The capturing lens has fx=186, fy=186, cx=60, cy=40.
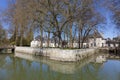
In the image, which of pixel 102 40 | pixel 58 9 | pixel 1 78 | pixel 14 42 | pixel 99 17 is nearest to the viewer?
pixel 1 78

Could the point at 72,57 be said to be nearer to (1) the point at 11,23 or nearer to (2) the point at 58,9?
(2) the point at 58,9

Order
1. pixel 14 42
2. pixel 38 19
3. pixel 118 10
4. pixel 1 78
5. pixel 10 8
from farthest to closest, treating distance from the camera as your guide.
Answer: pixel 14 42 → pixel 10 8 → pixel 38 19 → pixel 118 10 → pixel 1 78

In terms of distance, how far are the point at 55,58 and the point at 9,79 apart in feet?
38.1

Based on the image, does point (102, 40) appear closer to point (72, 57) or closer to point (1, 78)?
point (72, 57)

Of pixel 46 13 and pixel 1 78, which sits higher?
pixel 46 13

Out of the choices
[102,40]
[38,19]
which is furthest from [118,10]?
[102,40]

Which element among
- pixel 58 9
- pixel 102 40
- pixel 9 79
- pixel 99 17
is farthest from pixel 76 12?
pixel 102 40

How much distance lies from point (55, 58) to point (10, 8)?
76.7 feet

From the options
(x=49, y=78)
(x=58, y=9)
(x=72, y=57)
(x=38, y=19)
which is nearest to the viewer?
(x=49, y=78)

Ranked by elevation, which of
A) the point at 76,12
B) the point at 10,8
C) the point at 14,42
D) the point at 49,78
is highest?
the point at 10,8

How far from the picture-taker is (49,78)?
12281 mm

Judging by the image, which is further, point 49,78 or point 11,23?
point 11,23

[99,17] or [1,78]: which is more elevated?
[99,17]

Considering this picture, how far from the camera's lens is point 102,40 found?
2751 inches
